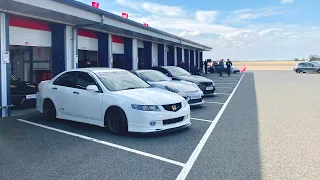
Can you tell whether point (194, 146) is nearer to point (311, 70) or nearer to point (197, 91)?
point (197, 91)

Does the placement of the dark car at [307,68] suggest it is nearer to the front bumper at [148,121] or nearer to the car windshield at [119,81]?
the car windshield at [119,81]

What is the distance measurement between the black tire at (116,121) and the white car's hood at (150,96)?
38 centimetres

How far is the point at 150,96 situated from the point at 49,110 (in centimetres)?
307

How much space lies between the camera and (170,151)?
5391 mm

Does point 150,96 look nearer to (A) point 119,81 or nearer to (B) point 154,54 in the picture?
(A) point 119,81

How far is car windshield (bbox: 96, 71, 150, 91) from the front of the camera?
23.1 ft

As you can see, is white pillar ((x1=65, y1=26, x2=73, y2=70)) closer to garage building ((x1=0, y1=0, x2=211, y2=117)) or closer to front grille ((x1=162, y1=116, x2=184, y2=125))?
garage building ((x1=0, y1=0, x2=211, y2=117))

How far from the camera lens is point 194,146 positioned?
569cm

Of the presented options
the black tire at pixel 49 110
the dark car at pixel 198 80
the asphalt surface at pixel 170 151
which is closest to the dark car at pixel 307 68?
the dark car at pixel 198 80

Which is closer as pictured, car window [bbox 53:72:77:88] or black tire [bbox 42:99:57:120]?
car window [bbox 53:72:77:88]

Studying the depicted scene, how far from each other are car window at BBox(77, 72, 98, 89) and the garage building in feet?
7.69

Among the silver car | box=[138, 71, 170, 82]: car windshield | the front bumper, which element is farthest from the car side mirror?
box=[138, 71, 170, 82]: car windshield

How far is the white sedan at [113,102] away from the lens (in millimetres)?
6250

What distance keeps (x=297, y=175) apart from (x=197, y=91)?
6172 millimetres
